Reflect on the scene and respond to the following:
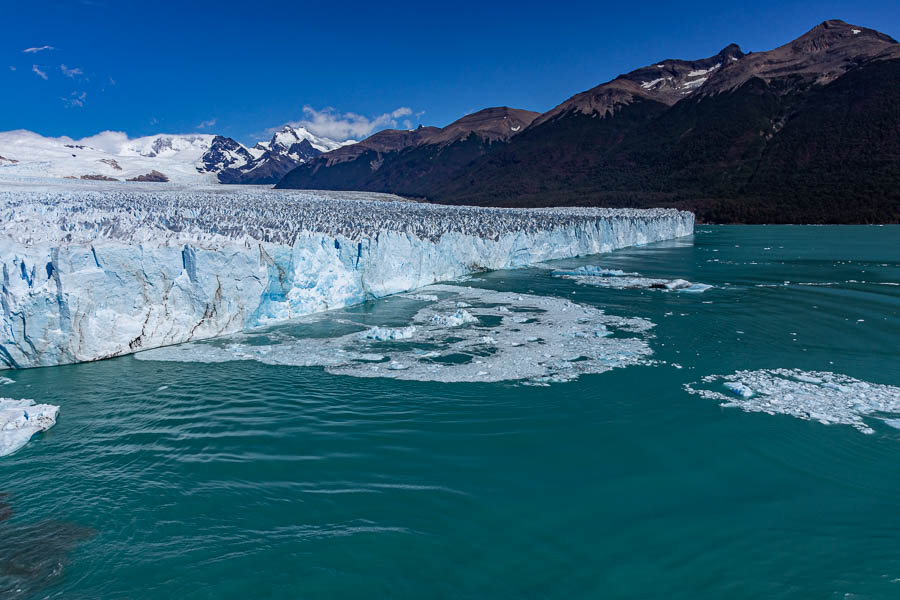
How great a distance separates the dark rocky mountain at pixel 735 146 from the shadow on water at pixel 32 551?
87687 millimetres

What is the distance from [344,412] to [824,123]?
392 ft

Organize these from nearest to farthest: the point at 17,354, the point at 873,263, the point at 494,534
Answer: the point at 494,534
the point at 17,354
the point at 873,263

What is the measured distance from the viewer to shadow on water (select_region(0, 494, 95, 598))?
493cm

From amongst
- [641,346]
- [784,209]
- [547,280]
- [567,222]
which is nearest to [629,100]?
[784,209]

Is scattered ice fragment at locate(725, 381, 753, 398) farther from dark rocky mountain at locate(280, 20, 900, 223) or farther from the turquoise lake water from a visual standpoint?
dark rocky mountain at locate(280, 20, 900, 223)

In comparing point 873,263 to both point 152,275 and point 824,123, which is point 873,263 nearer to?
point 152,275

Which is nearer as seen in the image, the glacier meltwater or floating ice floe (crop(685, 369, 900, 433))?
floating ice floe (crop(685, 369, 900, 433))

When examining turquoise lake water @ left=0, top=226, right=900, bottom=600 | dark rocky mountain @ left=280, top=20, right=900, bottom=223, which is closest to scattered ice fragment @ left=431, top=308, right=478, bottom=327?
turquoise lake water @ left=0, top=226, right=900, bottom=600

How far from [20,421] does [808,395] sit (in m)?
14.3

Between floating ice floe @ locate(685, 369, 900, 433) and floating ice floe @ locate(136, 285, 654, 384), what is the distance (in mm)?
2190

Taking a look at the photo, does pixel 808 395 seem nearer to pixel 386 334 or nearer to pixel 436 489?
pixel 436 489

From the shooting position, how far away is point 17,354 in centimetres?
1134

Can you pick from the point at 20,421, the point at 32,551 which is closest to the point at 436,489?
the point at 32,551

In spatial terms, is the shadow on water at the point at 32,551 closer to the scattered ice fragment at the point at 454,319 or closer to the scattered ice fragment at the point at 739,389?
the scattered ice fragment at the point at 454,319
